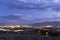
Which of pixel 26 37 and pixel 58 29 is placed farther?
pixel 58 29

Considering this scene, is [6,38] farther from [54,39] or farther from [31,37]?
[54,39]

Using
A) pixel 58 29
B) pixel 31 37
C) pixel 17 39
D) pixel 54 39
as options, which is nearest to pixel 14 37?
pixel 17 39

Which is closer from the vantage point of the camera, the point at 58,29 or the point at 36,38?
the point at 36,38

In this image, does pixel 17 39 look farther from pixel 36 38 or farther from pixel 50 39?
pixel 50 39

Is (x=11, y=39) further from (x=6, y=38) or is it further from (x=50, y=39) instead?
(x=50, y=39)

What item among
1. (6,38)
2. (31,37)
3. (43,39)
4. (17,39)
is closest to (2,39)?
(6,38)

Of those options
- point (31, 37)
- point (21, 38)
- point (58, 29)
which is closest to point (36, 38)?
point (31, 37)

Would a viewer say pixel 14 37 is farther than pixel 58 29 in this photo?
No
